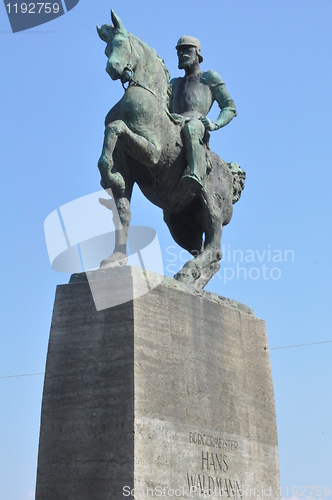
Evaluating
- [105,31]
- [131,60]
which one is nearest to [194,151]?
[131,60]

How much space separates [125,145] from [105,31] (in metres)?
1.32

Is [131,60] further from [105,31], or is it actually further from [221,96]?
[221,96]

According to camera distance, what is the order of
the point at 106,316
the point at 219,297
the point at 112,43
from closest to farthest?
the point at 106,316 → the point at 112,43 → the point at 219,297

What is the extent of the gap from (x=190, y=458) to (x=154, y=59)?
15.0ft

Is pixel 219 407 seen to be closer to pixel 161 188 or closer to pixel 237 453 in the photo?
pixel 237 453

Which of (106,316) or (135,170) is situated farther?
(135,170)

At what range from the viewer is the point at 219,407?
8.92 m

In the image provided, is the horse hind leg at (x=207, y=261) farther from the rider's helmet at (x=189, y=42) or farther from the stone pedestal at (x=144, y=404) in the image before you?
the rider's helmet at (x=189, y=42)

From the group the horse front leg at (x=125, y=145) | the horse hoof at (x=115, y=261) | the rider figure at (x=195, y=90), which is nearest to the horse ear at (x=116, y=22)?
the horse front leg at (x=125, y=145)

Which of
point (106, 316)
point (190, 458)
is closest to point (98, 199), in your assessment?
point (106, 316)

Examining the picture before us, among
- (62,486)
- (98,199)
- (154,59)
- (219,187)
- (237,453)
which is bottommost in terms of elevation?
(62,486)

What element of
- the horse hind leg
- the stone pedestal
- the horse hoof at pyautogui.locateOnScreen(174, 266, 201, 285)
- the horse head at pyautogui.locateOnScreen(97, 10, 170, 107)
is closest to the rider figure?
the horse head at pyautogui.locateOnScreen(97, 10, 170, 107)

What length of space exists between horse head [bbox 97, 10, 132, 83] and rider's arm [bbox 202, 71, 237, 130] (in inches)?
80.2

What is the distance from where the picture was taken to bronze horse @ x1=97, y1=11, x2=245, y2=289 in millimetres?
8844
